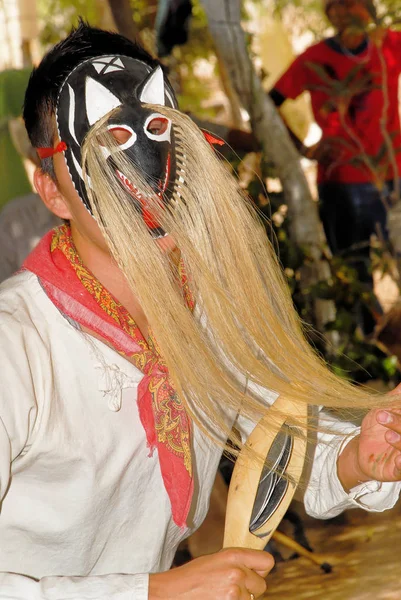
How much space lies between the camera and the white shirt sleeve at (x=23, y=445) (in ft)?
2.75

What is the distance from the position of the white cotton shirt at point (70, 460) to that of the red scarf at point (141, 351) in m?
0.01

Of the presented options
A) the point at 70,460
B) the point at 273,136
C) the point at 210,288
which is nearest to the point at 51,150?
the point at 210,288

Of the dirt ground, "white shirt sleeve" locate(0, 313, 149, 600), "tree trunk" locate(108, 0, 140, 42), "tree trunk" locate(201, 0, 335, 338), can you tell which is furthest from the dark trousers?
"white shirt sleeve" locate(0, 313, 149, 600)

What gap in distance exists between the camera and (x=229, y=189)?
39.4 inches

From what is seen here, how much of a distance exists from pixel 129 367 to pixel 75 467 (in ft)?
0.43

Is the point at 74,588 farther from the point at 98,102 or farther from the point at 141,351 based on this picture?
the point at 98,102

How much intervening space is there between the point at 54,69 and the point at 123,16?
2.50m

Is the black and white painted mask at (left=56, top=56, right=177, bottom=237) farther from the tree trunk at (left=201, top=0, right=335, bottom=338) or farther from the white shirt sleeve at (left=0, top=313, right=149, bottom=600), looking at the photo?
the tree trunk at (left=201, top=0, right=335, bottom=338)

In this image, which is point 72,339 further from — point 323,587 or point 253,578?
point 323,587

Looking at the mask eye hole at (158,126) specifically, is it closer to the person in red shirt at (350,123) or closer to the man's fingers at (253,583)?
the man's fingers at (253,583)

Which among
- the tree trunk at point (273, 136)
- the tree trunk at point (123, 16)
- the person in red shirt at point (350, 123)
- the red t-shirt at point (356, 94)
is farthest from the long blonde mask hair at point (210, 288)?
the tree trunk at point (123, 16)

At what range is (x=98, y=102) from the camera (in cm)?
101

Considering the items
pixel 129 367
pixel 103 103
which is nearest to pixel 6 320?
pixel 129 367

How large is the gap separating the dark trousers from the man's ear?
6.44 feet
